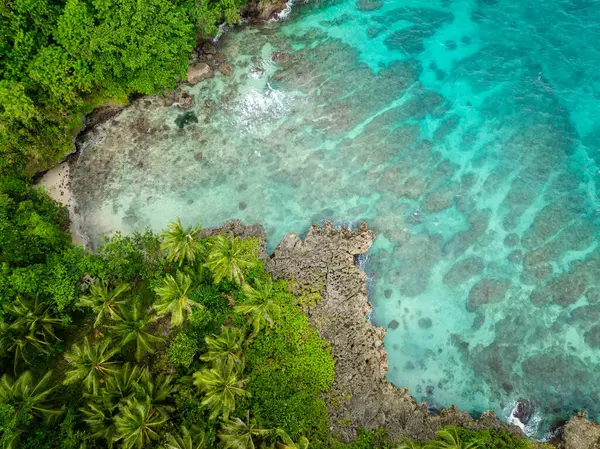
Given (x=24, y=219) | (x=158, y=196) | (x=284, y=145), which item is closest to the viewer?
(x=24, y=219)

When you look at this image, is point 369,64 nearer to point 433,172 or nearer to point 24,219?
point 433,172

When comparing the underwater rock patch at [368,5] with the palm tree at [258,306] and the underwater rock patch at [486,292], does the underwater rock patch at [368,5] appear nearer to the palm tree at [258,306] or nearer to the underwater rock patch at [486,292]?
the underwater rock patch at [486,292]

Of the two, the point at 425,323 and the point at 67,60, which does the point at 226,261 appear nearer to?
the point at 425,323

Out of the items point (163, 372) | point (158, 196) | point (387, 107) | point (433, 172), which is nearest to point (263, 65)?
point (387, 107)

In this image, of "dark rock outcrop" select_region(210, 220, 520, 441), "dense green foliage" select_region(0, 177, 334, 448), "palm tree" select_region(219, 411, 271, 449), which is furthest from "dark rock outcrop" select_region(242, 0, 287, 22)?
"palm tree" select_region(219, 411, 271, 449)

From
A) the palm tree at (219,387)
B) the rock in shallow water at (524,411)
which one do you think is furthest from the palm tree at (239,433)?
the rock in shallow water at (524,411)

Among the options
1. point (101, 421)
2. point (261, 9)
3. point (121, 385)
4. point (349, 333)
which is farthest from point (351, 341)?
point (261, 9)
